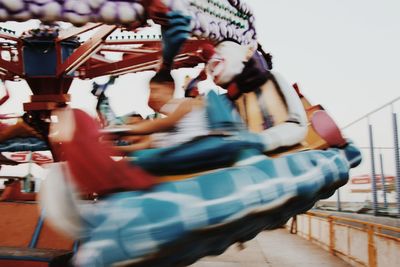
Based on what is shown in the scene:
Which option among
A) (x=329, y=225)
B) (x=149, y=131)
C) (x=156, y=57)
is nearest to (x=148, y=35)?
(x=156, y=57)

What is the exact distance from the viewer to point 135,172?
2.41 m

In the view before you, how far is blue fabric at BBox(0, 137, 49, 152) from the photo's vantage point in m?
10.6

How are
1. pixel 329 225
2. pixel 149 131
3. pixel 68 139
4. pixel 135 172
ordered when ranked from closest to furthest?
pixel 68 139
pixel 135 172
pixel 149 131
pixel 329 225

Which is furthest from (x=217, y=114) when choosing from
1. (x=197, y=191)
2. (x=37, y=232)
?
(x=37, y=232)

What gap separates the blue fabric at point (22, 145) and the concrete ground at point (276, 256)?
4475 millimetres

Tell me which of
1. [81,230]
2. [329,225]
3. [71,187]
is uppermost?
[71,187]

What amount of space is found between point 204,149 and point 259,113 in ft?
3.81

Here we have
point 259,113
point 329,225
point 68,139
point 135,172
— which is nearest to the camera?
point 68,139

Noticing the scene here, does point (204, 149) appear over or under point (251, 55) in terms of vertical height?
under

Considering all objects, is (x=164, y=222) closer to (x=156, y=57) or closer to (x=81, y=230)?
(x=81, y=230)

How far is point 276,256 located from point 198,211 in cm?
754

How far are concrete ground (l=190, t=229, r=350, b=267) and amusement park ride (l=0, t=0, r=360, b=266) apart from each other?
3.44 metres

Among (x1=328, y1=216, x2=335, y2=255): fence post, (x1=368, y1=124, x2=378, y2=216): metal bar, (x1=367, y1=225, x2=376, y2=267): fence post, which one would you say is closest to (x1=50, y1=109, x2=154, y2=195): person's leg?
(x1=367, y1=225, x2=376, y2=267): fence post

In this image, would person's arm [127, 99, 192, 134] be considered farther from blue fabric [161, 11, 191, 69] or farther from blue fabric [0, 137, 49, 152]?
blue fabric [0, 137, 49, 152]
